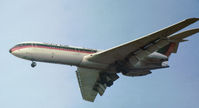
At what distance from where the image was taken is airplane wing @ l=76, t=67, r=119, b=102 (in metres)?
49.8

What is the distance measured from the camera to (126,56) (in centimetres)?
4544

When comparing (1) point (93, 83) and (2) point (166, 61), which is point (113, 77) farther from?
(2) point (166, 61)

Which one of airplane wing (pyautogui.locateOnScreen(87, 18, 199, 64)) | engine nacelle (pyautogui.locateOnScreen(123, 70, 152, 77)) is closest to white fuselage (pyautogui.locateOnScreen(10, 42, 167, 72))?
airplane wing (pyautogui.locateOnScreen(87, 18, 199, 64))

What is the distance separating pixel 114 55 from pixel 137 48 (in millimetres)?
3196

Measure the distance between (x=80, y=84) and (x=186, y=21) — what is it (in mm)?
21657

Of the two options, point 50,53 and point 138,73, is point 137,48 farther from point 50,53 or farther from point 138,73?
point 50,53

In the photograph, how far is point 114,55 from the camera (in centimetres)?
4481

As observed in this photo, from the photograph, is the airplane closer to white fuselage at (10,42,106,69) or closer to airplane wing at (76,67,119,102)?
white fuselage at (10,42,106,69)

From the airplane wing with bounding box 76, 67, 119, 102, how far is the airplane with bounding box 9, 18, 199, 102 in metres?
0.22

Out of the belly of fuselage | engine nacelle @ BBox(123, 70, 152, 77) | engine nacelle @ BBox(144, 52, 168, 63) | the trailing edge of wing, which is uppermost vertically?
the belly of fuselage

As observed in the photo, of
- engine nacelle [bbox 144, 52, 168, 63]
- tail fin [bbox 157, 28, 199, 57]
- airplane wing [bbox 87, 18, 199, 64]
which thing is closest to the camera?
airplane wing [bbox 87, 18, 199, 64]

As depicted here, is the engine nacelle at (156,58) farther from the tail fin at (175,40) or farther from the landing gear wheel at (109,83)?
the landing gear wheel at (109,83)

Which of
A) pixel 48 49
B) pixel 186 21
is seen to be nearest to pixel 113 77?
pixel 48 49

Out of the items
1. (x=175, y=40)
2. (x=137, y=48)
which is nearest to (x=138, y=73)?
(x=137, y=48)
